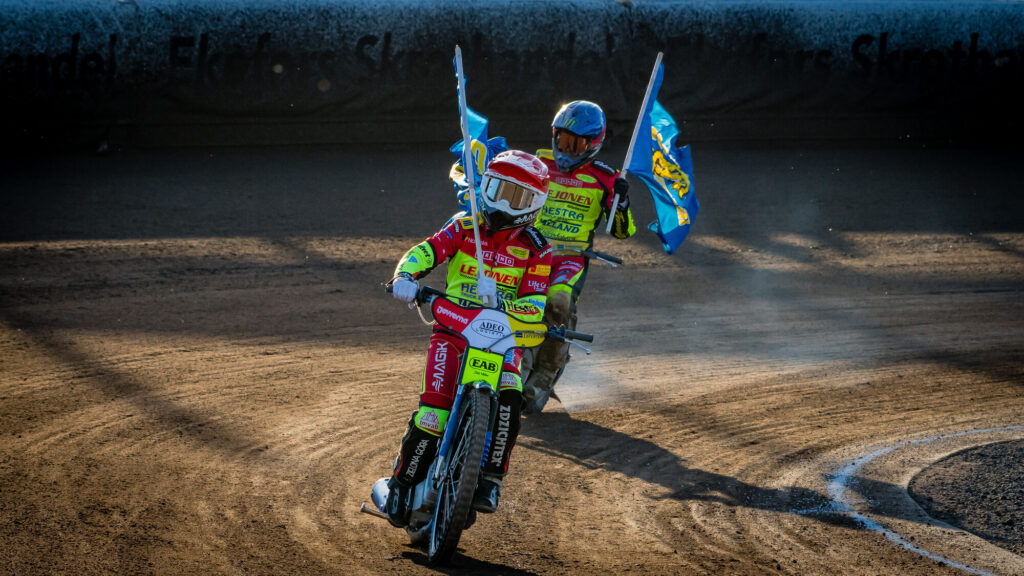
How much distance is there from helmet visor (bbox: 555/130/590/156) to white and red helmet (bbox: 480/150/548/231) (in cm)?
248

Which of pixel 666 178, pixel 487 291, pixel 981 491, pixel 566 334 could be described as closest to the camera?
pixel 566 334

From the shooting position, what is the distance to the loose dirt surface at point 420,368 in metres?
5.62

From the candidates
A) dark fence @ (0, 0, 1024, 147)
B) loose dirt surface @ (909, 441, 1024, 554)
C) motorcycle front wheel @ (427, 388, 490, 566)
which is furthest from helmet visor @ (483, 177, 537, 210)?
dark fence @ (0, 0, 1024, 147)

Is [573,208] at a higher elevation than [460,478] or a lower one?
higher

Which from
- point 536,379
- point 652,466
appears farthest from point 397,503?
point 536,379

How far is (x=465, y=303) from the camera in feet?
18.7

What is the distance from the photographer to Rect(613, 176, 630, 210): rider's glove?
8.06m

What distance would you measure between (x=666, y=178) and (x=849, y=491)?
3429mm

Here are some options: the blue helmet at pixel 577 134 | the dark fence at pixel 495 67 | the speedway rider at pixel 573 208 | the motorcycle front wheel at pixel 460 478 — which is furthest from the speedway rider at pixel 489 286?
the dark fence at pixel 495 67

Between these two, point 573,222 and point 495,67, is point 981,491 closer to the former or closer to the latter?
point 573,222

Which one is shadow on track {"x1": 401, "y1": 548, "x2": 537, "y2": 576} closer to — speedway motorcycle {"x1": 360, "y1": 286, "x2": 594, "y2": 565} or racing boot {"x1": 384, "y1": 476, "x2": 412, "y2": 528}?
speedway motorcycle {"x1": 360, "y1": 286, "x2": 594, "y2": 565}

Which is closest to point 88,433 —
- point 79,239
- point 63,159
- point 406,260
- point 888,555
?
point 406,260

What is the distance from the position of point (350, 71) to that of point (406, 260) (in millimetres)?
13140

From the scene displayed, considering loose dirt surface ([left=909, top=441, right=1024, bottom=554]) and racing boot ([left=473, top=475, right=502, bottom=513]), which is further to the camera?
loose dirt surface ([left=909, top=441, right=1024, bottom=554])
